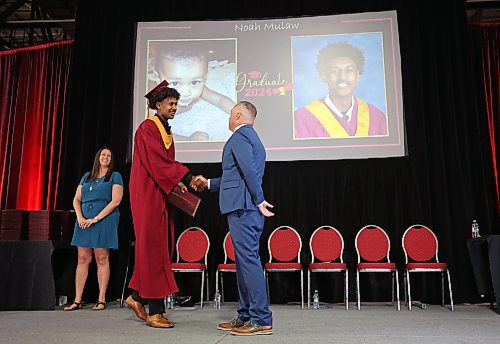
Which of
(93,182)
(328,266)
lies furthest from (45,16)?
(328,266)

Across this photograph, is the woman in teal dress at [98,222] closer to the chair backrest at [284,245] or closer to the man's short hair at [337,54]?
the chair backrest at [284,245]

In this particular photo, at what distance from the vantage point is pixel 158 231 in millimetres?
3268

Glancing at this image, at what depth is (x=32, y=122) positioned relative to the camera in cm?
705

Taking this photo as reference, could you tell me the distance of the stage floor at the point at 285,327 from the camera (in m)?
2.76

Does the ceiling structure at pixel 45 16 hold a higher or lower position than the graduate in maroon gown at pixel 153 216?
higher

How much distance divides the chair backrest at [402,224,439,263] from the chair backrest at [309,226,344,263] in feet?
2.27

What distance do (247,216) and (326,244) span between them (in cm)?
252

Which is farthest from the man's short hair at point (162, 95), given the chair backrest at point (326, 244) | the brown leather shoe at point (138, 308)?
the chair backrest at point (326, 244)

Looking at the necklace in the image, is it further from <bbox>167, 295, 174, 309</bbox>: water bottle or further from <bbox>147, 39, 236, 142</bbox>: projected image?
<bbox>167, 295, 174, 309</bbox>: water bottle

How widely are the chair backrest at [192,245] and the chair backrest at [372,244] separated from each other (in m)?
1.66

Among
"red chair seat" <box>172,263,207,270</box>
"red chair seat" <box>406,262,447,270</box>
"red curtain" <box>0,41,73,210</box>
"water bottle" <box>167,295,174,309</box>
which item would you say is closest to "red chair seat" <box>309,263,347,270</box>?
"red chair seat" <box>406,262,447,270</box>

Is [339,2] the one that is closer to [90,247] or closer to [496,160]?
[496,160]

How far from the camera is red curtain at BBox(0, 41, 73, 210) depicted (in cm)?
689

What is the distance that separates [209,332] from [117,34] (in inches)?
176
